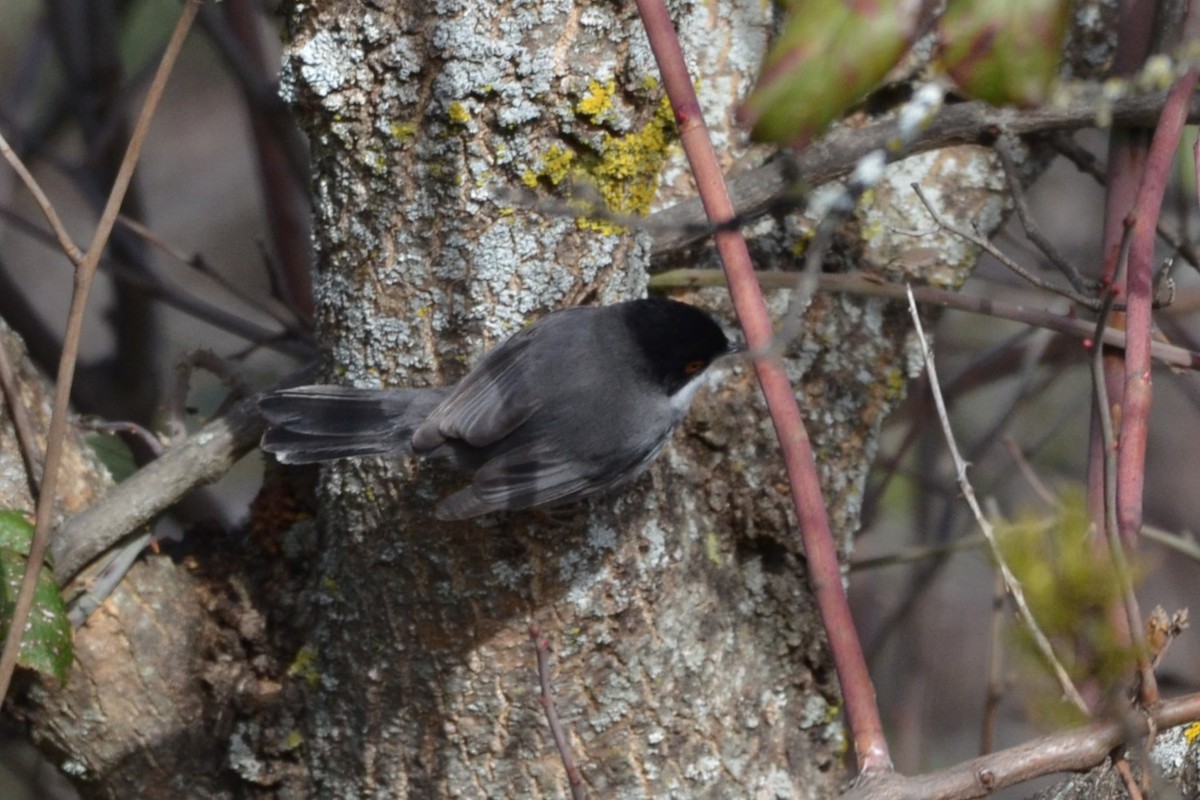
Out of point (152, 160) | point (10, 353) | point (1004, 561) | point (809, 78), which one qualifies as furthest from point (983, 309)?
point (152, 160)

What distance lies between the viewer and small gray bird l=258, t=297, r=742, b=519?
1891 millimetres

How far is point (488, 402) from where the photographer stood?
78.3 inches

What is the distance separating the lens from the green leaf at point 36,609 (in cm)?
187

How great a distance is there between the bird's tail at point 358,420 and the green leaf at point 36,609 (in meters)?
0.42

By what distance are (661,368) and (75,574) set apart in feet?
3.55

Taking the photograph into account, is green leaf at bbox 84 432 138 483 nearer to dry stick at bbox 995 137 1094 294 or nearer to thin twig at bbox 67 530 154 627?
thin twig at bbox 67 530 154 627

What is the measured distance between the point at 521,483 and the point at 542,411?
284 mm

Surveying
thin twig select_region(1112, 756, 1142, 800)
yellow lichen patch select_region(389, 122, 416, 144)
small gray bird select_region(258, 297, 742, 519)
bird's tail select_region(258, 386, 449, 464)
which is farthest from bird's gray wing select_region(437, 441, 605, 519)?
thin twig select_region(1112, 756, 1142, 800)

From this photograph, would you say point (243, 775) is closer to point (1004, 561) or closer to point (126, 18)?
point (1004, 561)

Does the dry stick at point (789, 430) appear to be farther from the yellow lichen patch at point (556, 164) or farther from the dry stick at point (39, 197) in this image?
the dry stick at point (39, 197)

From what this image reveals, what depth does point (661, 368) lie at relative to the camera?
82.4 inches

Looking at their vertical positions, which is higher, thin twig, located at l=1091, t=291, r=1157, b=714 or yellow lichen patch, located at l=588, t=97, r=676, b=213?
yellow lichen patch, located at l=588, t=97, r=676, b=213

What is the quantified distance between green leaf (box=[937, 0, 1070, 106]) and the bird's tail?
114 cm

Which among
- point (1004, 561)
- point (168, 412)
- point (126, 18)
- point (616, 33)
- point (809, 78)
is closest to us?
point (809, 78)
